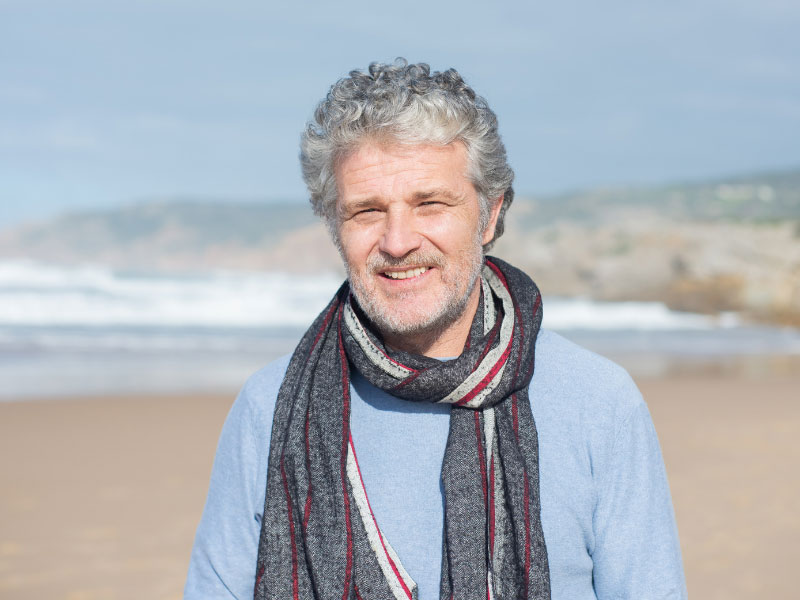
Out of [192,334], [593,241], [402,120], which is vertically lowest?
[402,120]

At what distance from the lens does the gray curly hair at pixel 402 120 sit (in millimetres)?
1620

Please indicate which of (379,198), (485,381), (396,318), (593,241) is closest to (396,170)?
(379,198)

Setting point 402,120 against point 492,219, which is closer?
point 402,120

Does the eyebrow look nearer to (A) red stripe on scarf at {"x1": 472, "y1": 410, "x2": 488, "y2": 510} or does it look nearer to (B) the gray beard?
(B) the gray beard

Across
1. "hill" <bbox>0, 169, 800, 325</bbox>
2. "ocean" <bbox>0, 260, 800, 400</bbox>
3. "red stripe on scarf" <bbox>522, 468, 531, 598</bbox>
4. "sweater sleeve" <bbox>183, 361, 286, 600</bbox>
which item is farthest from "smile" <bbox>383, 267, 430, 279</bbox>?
"hill" <bbox>0, 169, 800, 325</bbox>

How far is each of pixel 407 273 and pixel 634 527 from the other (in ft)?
2.18

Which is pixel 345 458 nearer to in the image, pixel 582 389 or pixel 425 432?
pixel 425 432

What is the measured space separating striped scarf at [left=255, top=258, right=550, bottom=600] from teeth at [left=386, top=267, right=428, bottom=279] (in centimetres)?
14

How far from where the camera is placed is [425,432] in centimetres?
170

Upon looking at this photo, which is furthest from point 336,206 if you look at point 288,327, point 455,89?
point 288,327

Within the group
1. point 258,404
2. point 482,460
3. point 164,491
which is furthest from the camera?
point 164,491

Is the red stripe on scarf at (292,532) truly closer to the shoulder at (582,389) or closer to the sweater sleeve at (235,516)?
the sweater sleeve at (235,516)

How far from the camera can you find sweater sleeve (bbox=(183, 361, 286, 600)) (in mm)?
1675

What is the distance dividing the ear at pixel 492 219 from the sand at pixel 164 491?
3036 millimetres
